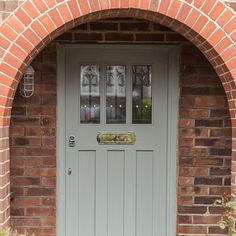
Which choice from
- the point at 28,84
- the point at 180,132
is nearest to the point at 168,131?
the point at 180,132

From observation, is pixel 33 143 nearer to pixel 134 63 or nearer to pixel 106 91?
pixel 106 91

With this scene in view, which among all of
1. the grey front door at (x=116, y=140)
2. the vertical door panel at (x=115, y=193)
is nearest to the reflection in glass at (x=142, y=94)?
the grey front door at (x=116, y=140)

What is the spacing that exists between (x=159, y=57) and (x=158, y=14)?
0.93m

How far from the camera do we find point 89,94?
4.19 metres

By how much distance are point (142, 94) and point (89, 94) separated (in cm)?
55

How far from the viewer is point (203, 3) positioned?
3.22m

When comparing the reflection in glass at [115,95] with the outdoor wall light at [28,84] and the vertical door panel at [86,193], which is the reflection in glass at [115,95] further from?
the outdoor wall light at [28,84]

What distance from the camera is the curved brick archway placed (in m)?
3.18

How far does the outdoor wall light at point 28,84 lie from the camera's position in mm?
4008

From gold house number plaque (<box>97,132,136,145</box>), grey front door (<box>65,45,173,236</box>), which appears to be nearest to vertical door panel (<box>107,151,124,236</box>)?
grey front door (<box>65,45,173,236</box>)

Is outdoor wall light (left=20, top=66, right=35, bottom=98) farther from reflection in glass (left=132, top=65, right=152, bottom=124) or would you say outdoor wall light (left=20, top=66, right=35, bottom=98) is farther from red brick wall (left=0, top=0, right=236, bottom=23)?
reflection in glass (left=132, top=65, right=152, bottom=124)

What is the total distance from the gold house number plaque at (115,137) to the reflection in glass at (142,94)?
158 mm

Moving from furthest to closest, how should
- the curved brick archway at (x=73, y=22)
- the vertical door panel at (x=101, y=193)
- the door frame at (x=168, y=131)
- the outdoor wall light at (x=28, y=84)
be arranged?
1. the vertical door panel at (x=101, y=193)
2. the door frame at (x=168, y=131)
3. the outdoor wall light at (x=28, y=84)
4. the curved brick archway at (x=73, y=22)

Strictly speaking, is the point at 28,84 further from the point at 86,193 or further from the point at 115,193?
the point at 115,193
